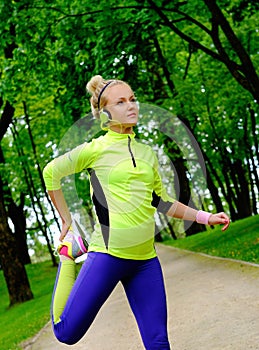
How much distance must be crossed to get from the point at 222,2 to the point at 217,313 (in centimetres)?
1206

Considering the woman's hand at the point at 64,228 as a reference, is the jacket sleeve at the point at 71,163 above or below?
above

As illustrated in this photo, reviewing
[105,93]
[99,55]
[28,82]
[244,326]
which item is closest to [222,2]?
[99,55]

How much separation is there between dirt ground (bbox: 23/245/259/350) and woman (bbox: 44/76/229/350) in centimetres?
219

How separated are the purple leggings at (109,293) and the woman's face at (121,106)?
0.87 meters

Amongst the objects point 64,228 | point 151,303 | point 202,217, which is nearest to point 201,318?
point 202,217

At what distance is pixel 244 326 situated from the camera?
6.75m

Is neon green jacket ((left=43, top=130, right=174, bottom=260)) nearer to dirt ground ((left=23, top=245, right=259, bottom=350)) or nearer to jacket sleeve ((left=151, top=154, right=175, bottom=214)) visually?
jacket sleeve ((left=151, top=154, right=175, bottom=214))

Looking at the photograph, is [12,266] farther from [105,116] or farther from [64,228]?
[105,116]

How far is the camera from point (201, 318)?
8.06 meters

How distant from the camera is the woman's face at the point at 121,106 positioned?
3880 millimetres

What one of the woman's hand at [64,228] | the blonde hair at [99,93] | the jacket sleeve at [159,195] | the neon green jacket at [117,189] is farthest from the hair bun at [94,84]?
the woman's hand at [64,228]

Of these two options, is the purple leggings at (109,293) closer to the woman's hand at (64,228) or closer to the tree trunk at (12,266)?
the woman's hand at (64,228)

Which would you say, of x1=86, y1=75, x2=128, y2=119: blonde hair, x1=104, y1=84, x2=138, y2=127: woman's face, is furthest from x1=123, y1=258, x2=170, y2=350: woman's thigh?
x1=86, y1=75, x2=128, y2=119: blonde hair

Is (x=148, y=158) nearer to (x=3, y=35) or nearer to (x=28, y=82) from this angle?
(x=3, y=35)
